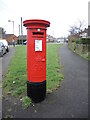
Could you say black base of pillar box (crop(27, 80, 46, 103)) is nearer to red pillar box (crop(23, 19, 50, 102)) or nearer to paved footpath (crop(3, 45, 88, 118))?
red pillar box (crop(23, 19, 50, 102))

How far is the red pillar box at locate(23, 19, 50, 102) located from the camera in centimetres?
377

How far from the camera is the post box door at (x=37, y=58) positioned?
3.80 metres

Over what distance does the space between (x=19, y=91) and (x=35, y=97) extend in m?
0.90

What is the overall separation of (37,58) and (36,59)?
0.12ft

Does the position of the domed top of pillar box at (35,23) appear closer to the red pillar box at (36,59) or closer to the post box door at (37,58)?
the red pillar box at (36,59)

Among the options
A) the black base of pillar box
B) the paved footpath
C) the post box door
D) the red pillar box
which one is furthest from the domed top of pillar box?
the paved footpath

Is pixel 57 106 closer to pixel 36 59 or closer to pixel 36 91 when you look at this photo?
pixel 36 91

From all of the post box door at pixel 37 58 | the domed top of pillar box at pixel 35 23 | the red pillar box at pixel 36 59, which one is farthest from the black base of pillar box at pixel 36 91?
the domed top of pillar box at pixel 35 23

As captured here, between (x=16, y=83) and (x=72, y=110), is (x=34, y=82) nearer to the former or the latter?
(x=72, y=110)

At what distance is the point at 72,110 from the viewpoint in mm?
3459

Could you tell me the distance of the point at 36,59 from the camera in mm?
3838

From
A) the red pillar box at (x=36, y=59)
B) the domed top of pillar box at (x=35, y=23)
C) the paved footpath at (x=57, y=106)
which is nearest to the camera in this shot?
the paved footpath at (x=57, y=106)

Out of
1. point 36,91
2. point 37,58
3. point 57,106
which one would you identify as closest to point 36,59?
point 37,58

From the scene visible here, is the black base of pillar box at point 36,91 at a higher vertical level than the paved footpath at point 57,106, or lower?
higher
